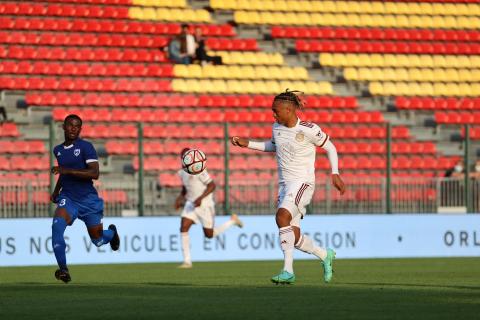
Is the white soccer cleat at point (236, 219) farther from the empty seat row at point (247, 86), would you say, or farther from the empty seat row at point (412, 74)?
the empty seat row at point (412, 74)

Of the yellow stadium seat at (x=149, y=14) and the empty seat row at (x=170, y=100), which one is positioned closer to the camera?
the empty seat row at (x=170, y=100)

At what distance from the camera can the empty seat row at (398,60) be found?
33.1m

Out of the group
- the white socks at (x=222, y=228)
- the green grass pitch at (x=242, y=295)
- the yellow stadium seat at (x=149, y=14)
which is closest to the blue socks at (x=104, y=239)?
the green grass pitch at (x=242, y=295)

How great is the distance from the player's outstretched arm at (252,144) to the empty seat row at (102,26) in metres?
16.7

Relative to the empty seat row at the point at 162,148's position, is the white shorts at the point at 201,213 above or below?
below

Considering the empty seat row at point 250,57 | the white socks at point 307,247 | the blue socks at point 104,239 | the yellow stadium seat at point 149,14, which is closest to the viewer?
the white socks at point 307,247

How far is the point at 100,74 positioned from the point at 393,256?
862 cm

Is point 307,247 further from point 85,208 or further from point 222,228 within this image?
point 222,228

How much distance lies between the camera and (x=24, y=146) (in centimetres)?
2620

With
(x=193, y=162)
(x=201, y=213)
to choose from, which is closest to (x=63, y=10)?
(x=201, y=213)

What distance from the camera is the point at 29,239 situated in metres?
22.8

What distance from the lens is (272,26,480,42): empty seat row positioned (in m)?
33.1

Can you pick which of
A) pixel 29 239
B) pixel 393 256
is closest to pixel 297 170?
pixel 29 239

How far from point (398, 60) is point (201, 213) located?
13909 mm
